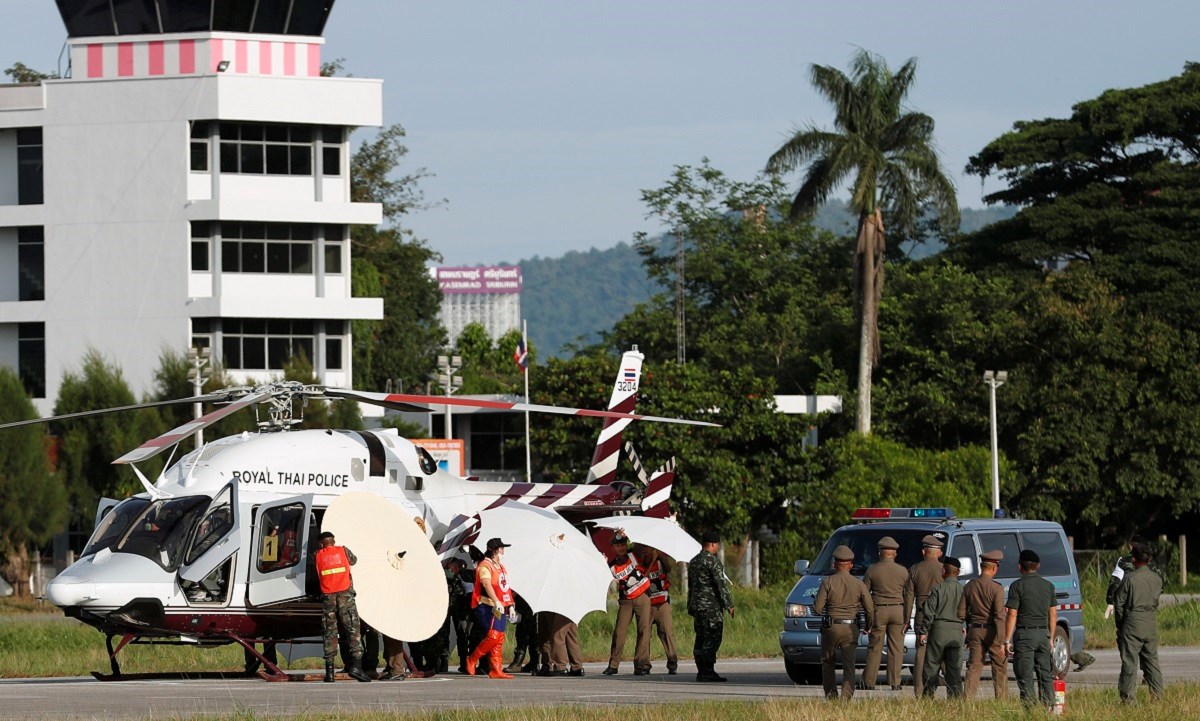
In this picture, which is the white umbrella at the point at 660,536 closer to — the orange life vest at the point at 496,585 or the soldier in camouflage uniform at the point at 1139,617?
the orange life vest at the point at 496,585

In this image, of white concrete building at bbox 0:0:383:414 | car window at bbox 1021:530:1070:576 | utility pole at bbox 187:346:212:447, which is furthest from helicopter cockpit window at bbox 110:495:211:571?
white concrete building at bbox 0:0:383:414

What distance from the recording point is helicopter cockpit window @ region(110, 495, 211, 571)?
70.4 feet

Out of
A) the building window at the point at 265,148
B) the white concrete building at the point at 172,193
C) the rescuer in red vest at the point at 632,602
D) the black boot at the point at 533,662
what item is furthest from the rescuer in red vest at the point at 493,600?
the building window at the point at 265,148

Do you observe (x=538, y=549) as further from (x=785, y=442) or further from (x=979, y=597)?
(x=785, y=442)

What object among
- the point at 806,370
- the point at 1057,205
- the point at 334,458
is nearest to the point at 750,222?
the point at 806,370

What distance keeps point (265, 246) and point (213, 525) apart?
37.0 metres

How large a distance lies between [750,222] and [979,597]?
210 feet

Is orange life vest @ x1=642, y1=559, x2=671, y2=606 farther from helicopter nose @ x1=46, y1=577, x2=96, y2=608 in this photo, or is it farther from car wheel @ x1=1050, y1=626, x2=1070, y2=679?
helicopter nose @ x1=46, y1=577, x2=96, y2=608

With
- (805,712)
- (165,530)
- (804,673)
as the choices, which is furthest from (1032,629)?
(165,530)

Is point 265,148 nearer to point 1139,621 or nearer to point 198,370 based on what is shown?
point 198,370

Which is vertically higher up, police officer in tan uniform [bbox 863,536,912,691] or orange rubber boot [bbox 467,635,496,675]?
police officer in tan uniform [bbox 863,536,912,691]

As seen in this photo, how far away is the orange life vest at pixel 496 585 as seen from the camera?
2242 cm

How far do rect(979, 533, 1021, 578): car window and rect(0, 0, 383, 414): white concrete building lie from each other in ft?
125

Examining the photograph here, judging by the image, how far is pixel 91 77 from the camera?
58.0 meters
